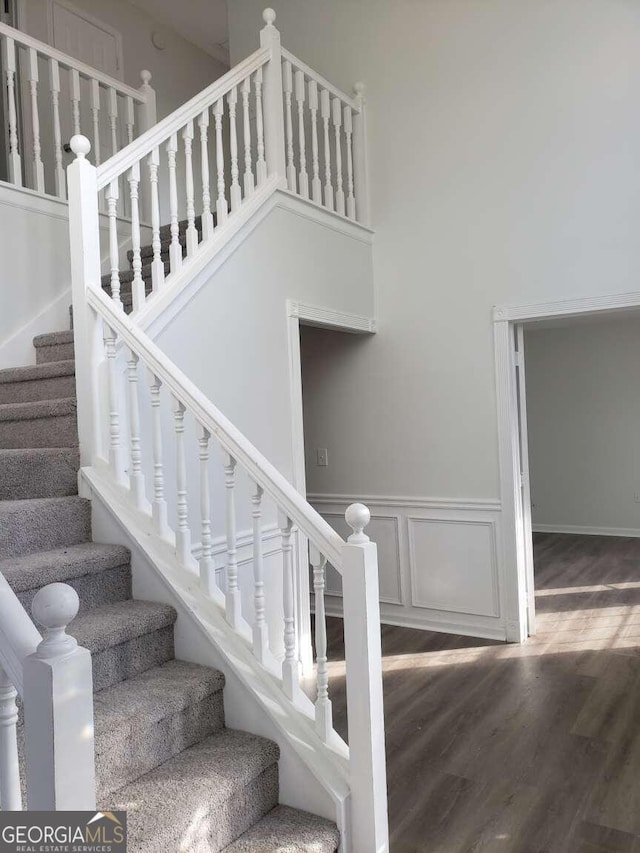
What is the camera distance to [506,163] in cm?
406

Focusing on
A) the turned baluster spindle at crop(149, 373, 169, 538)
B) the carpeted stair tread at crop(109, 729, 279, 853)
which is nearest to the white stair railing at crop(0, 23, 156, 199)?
the turned baluster spindle at crop(149, 373, 169, 538)

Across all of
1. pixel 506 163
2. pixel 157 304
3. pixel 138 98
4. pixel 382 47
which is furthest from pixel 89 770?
pixel 382 47

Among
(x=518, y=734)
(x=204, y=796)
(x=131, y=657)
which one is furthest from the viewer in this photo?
(x=518, y=734)

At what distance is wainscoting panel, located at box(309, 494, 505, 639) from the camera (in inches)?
166

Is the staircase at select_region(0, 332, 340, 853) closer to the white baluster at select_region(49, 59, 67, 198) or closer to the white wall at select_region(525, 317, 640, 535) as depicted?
the white baluster at select_region(49, 59, 67, 198)

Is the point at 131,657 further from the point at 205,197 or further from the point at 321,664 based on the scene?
the point at 205,197

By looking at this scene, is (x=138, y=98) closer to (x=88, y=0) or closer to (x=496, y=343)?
(x=88, y=0)

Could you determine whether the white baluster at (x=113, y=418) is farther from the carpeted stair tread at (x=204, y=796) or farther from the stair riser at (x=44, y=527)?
the carpeted stair tread at (x=204, y=796)

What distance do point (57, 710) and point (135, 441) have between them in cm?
151

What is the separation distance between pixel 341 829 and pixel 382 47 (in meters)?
→ 4.54

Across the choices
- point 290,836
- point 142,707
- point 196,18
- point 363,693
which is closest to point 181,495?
point 142,707

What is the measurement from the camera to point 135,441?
2.54 meters

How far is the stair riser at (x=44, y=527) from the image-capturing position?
2.40 metres

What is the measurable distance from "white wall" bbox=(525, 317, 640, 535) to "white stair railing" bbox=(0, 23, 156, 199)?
16.0ft
